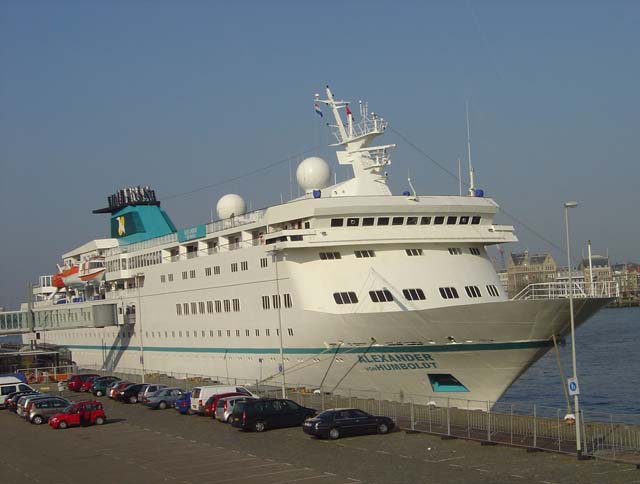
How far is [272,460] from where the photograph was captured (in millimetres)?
20656

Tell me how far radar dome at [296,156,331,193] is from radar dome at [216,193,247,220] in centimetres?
592

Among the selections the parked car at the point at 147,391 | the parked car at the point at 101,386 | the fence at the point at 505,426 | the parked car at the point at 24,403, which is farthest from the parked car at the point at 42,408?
the fence at the point at 505,426

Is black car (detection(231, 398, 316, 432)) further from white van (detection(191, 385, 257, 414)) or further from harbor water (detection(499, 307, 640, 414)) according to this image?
harbor water (detection(499, 307, 640, 414))

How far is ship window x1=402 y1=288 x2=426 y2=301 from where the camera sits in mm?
30703

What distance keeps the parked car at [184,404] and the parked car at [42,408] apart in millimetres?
4127

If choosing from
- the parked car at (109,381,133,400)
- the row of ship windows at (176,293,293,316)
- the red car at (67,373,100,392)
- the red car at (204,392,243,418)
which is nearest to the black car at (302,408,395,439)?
the red car at (204,392,243,418)

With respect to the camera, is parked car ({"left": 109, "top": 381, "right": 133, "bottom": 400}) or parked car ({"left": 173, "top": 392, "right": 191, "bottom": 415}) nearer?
parked car ({"left": 173, "top": 392, "right": 191, "bottom": 415})

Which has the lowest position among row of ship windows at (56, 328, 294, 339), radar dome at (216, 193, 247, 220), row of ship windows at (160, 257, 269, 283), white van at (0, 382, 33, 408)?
white van at (0, 382, 33, 408)

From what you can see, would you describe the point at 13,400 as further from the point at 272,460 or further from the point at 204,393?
the point at 272,460

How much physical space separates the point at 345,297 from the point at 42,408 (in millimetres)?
11881

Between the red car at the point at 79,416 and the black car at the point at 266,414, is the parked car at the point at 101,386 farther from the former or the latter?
the black car at the point at 266,414

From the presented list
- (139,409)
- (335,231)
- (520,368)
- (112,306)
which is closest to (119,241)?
(112,306)

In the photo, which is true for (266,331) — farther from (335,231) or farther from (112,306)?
(112,306)

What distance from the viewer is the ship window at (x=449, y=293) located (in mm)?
31156
